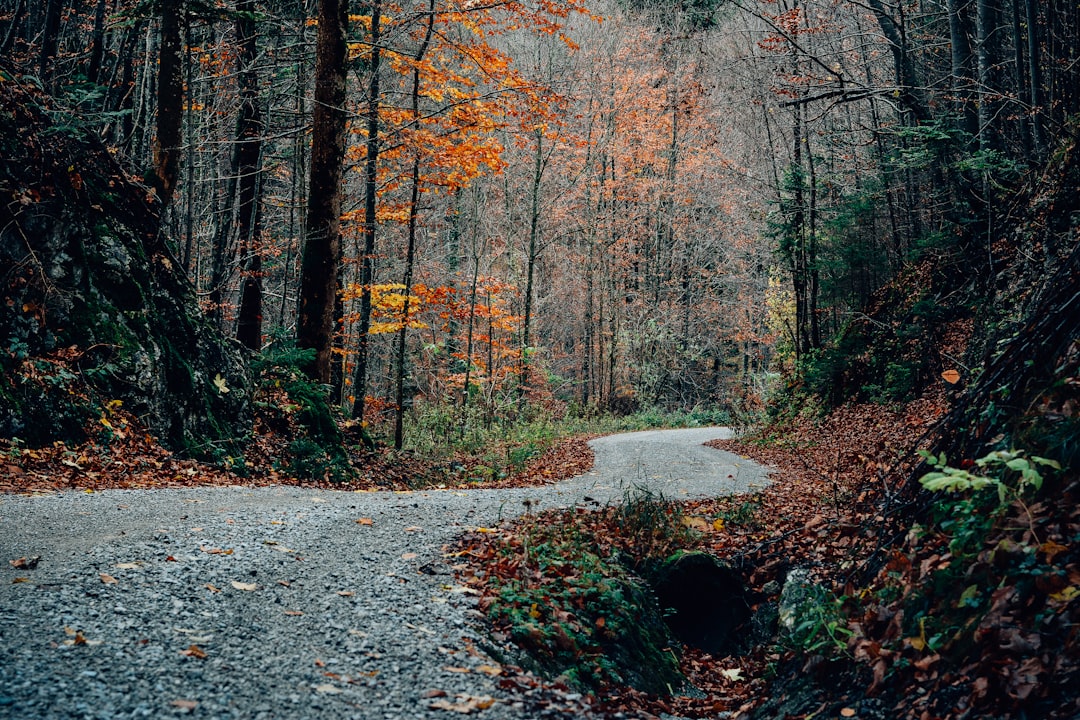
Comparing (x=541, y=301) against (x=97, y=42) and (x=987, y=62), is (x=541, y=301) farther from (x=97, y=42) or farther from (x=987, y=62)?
(x=97, y=42)

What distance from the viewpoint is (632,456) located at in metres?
14.9

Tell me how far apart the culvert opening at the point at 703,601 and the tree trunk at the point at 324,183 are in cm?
768

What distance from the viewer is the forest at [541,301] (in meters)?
4.53

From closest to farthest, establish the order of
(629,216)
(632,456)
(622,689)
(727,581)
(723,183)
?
1. (622,689)
2. (727,581)
3. (632,456)
4. (629,216)
5. (723,183)

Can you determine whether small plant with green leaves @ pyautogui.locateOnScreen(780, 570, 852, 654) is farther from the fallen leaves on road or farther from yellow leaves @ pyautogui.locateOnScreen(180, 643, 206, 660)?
yellow leaves @ pyautogui.locateOnScreen(180, 643, 206, 660)

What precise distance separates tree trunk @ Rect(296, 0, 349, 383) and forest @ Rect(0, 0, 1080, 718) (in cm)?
6

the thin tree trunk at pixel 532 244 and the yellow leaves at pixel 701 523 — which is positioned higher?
the thin tree trunk at pixel 532 244

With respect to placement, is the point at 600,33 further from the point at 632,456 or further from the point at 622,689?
the point at 622,689

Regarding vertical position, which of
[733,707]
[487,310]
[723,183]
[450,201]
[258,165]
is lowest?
[733,707]

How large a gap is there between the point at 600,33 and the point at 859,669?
91.6 ft

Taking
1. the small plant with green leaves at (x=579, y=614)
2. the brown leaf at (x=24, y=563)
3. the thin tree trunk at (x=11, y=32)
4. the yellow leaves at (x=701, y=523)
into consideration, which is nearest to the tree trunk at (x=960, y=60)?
the yellow leaves at (x=701, y=523)

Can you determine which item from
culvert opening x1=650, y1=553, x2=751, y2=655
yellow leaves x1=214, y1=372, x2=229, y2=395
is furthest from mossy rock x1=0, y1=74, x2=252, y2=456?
culvert opening x1=650, y1=553, x2=751, y2=655

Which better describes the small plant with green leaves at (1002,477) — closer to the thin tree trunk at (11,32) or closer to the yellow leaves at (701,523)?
the yellow leaves at (701,523)

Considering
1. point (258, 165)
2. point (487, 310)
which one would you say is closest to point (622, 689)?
point (258, 165)
